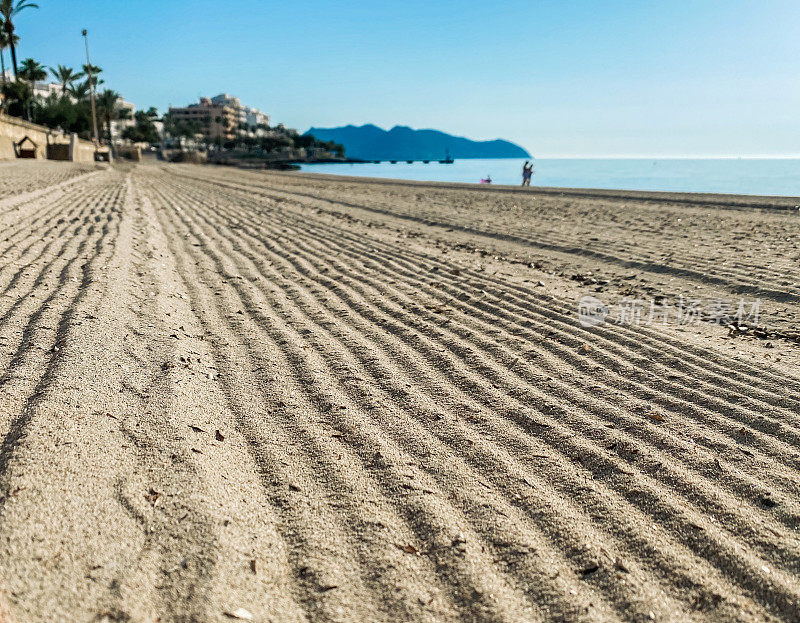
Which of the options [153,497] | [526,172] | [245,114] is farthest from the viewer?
[245,114]

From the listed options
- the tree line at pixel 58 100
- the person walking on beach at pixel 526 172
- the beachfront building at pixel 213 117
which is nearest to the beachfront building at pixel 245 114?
the beachfront building at pixel 213 117

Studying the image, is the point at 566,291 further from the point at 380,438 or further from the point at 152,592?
the point at 152,592

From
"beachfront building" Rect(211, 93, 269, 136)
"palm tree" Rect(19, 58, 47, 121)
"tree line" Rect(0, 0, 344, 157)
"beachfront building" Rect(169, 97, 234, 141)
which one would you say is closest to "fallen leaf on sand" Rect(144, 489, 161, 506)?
"tree line" Rect(0, 0, 344, 157)

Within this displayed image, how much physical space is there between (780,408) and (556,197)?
12.9 metres

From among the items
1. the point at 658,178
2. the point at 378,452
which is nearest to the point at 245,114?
the point at 658,178

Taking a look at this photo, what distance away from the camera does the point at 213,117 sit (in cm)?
14062

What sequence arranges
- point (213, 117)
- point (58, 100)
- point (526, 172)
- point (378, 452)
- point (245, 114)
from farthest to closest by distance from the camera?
point (245, 114) → point (213, 117) → point (58, 100) → point (526, 172) → point (378, 452)

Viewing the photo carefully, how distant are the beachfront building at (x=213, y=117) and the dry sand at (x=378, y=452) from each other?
133 m

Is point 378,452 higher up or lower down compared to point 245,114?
lower down

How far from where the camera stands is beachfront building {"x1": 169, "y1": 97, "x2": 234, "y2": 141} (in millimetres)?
129075

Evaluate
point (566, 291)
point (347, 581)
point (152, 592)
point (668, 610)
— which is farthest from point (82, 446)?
point (566, 291)

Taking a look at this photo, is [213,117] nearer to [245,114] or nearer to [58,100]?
[245,114]

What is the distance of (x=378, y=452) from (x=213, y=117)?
155723 millimetres

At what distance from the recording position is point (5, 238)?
17.9 feet
